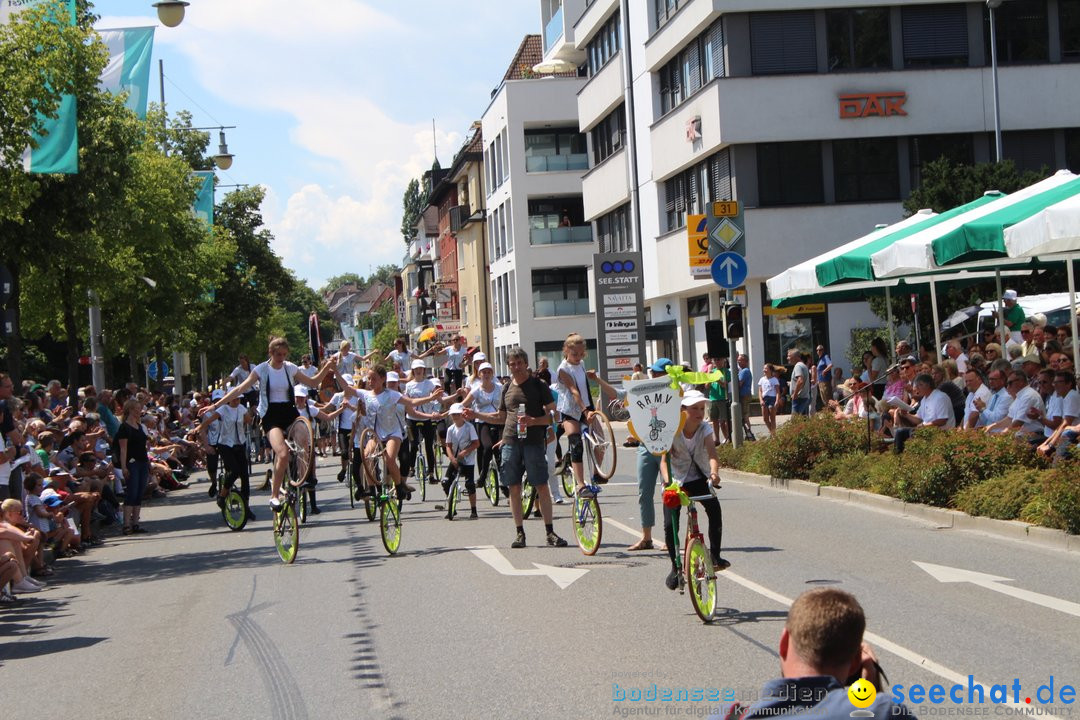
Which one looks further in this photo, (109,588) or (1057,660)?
(109,588)

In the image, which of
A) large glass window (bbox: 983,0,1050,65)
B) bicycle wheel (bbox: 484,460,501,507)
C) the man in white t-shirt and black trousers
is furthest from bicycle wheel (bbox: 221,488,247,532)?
large glass window (bbox: 983,0,1050,65)

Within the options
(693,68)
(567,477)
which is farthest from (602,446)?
(693,68)

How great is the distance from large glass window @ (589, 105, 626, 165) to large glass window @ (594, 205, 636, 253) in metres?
2.07

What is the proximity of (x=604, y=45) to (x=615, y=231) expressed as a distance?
6653mm

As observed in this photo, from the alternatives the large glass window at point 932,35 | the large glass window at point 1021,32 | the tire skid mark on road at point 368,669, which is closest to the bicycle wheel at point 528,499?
the tire skid mark on road at point 368,669

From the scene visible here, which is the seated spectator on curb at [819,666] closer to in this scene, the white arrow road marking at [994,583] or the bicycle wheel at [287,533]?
the white arrow road marking at [994,583]

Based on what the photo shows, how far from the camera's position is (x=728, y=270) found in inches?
847

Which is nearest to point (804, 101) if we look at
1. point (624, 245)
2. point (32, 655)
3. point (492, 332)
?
point (624, 245)

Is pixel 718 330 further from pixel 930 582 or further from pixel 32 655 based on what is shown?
pixel 32 655

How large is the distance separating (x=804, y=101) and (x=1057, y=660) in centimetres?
2995

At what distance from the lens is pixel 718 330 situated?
68.7 ft

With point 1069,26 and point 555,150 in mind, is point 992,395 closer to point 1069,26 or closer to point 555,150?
point 1069,26

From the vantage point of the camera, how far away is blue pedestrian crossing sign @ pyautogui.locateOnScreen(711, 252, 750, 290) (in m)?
21.4

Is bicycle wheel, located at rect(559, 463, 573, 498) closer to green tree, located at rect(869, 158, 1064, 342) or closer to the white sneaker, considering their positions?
the white sneaker
